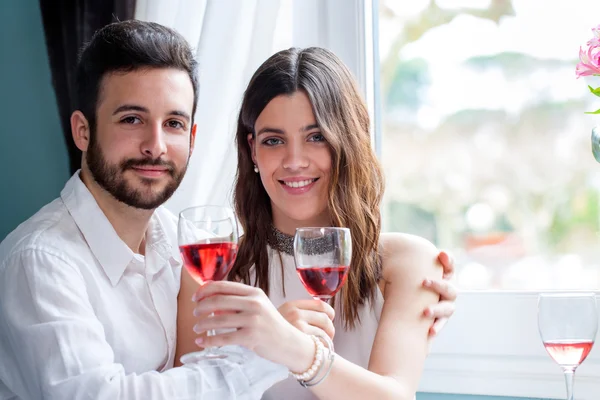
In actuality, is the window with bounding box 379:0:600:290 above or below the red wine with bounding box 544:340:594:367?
above

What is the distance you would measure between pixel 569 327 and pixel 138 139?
1.19m

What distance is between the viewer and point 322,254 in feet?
5.39

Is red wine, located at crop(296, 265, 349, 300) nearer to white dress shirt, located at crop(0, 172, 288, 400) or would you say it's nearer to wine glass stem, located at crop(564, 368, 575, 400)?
white dress shirt, located at crop(0, 172, 288, 400)

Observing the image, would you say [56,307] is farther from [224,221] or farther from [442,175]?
[442,175]

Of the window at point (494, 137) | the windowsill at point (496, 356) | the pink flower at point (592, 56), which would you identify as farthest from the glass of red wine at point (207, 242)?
the window at point (494, 137)

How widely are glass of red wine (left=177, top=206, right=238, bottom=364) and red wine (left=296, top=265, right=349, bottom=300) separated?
18cm

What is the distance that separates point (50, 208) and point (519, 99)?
1.59 m

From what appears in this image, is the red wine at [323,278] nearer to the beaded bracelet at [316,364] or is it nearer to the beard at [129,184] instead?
the beaded bracelet at [316,364]

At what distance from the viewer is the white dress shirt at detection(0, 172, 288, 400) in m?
1.63

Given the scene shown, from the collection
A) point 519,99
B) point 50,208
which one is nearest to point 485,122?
point 519,99

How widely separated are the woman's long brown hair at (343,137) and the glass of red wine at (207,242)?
1.78ft

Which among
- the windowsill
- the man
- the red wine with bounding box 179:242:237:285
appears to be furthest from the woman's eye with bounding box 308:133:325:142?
the windowsill

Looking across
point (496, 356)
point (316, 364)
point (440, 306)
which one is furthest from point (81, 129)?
point (496, 356)

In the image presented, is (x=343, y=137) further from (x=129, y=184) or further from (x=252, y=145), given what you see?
(x=129, y=184)
